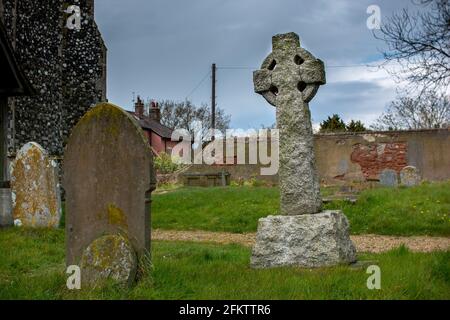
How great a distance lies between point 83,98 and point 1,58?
935cm

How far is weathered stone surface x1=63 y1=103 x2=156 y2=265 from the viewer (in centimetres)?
497

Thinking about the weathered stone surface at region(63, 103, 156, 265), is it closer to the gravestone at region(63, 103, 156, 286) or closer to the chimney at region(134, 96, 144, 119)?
the gravestone at region(63, 103, 156, 286)

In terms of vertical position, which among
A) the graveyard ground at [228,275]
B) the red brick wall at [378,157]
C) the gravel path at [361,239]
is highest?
the red brick wall at [378,157]

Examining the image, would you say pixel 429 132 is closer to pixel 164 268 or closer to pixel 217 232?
pixel 217 232

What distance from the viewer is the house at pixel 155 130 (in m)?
46.1

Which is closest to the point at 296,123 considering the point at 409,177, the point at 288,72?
the point at 288,72

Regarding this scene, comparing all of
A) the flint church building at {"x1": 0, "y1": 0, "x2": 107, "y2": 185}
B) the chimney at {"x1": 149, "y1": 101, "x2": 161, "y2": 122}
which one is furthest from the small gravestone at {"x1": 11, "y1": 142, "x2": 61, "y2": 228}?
the chimney at {"x1": 149, "y1": 101, "x2": 161, "y2": 122}

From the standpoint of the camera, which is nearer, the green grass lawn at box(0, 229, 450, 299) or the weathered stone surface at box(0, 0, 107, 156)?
the green grass lawn at box(0, 229, 450, 299)

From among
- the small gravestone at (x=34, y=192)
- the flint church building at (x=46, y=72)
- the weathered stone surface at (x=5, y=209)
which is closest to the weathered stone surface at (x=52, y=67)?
the flint church building at (x=46, y=72)

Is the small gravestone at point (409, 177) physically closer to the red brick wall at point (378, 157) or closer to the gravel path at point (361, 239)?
the red brick wall at point (378, 157)

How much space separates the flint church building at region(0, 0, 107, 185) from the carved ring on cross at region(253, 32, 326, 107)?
21.5 ft

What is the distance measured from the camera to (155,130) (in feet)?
151

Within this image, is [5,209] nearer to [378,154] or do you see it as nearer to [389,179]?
[389,179]

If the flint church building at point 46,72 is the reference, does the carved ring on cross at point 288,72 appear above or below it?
below
